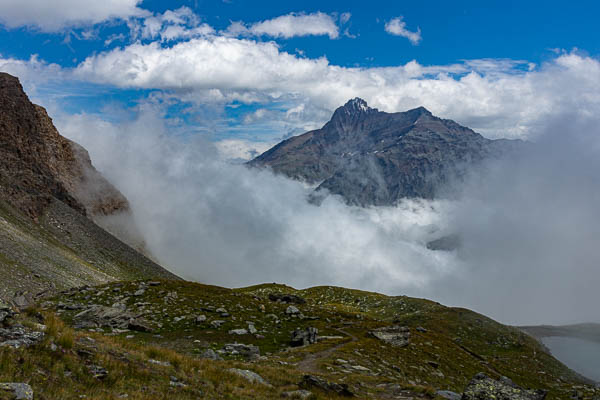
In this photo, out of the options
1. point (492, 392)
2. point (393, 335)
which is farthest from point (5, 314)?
point (393, 335)

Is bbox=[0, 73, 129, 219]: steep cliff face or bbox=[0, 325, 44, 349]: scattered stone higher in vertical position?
bbox=[0, 73, 129, 219]: steep cliff face

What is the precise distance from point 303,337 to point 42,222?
119m

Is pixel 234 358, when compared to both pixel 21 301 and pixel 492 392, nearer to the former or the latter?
pixel 492 392

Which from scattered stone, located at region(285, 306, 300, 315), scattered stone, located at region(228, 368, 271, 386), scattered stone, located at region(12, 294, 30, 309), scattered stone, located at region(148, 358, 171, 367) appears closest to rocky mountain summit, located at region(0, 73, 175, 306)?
scattered stone, located at region(12, 294, 30, 309)

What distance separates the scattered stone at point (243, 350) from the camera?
99.8ft

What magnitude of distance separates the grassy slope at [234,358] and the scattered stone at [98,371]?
27cm

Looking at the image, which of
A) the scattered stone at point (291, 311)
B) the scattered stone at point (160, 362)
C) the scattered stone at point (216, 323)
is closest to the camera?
the scattered stone at point (160, 362)

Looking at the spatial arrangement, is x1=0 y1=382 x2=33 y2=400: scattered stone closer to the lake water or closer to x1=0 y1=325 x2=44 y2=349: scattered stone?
x1=0 y1=325 x2=44 y2=349: scattered stone

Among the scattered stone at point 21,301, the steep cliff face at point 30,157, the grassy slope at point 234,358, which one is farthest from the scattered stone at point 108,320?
the steep cliff face at point 30,157

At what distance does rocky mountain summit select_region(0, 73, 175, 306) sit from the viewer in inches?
2842

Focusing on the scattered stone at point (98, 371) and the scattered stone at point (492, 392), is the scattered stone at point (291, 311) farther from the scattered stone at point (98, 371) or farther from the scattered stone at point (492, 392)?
the scattered stone at point (98, 371)

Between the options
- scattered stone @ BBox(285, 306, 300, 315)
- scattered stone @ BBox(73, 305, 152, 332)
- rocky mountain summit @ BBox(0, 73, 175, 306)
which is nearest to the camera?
scattered stone @ BBox(73, 305, 152, 332)

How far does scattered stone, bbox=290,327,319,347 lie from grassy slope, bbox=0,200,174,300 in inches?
1636

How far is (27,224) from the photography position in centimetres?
10875
